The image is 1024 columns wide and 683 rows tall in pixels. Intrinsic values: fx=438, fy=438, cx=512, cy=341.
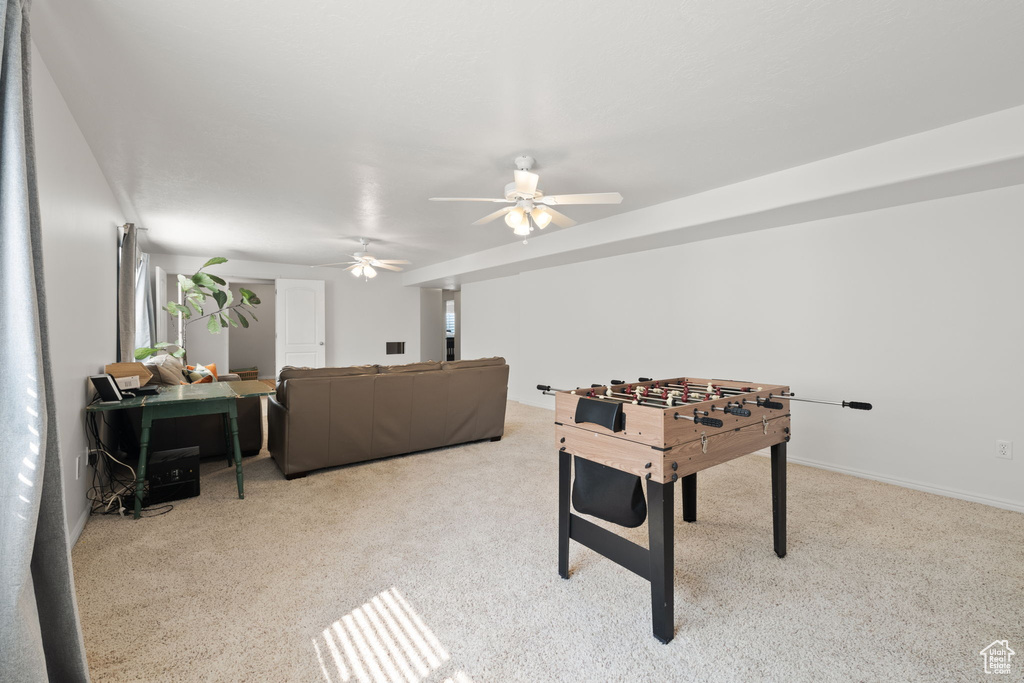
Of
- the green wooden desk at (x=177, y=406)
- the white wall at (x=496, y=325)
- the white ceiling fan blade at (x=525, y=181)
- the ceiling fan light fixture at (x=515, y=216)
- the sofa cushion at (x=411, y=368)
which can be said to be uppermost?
the white ceiling fan blade at (x=525, y=181)

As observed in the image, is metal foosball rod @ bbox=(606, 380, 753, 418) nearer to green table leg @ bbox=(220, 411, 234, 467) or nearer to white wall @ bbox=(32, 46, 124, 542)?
white wall @ bbox=(32, 46, 124, 542)

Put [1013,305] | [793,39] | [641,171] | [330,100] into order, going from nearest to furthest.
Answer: [793,39] → [330,100] → [1013,305] → [641,171]

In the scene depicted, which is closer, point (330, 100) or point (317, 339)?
point (330, 100)

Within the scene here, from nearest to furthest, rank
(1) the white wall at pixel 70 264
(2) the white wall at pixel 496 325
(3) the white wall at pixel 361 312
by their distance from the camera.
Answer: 1. (1) the white wall at pixel 70 264
2. (2) the white wall at pixel 496 325
3. (3) the white wall at pixel 361 312

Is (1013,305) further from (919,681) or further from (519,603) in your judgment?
(519,603)

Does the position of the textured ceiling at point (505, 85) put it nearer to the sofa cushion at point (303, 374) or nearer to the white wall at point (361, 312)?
the sofa cushion at point (303, 374)

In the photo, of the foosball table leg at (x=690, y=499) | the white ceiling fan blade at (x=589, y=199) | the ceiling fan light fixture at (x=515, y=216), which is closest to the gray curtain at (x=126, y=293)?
the ceiling fan light fixture at (x=515, y=216)

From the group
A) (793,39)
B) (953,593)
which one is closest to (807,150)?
(793,39)

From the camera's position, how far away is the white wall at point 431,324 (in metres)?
9.85

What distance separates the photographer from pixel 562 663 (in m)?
1.58

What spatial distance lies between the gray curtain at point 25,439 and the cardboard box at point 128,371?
8.34 feet

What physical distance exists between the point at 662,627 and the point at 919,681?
84 centimetres

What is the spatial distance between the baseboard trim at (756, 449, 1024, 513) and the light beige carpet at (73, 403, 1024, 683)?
11 centimetres

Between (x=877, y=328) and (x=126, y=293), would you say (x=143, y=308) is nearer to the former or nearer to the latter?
(x=126, y=293)
